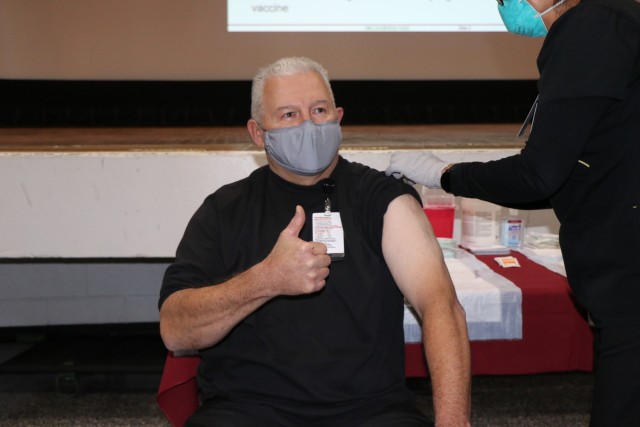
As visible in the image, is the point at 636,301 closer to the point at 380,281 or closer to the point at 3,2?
the point at 380,281

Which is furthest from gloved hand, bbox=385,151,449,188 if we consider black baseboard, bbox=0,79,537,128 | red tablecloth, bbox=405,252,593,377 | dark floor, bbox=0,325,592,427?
black baseboard, bbox=0,79,537,128

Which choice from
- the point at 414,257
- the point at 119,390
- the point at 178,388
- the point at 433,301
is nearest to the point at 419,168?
the point at 414,257

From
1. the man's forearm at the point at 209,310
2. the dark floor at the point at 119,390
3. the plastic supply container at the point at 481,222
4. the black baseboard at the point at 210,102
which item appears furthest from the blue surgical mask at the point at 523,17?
the black baseboard at the point at 210,102

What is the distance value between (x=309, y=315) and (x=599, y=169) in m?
0.72

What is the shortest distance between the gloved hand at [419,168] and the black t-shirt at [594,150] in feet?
1.06

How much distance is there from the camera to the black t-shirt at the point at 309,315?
1.62 m

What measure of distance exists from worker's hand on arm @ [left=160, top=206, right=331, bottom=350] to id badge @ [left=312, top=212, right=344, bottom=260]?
0.15 meters

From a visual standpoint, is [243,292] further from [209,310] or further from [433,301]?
[433,301]

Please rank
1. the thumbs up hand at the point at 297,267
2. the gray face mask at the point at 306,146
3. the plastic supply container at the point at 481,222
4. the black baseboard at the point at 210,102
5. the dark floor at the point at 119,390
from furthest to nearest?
the black baseboard at the point at 210,102, the dark floor at the point at 119,390, the plastic supply container at the point at 481,222, the gray face mask at the point at 306,146, the thumbs up hand at the point at 297,267

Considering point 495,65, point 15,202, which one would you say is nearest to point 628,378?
point 15,202

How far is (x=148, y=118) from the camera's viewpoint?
16.5 ft

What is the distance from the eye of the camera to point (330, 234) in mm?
1705

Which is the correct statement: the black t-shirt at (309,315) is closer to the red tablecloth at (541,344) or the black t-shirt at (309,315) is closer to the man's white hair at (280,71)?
the man's white hair at (280,71)

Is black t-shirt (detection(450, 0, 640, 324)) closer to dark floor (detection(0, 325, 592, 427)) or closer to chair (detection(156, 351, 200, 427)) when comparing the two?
chair (detection(156, 351, 200, 427))
